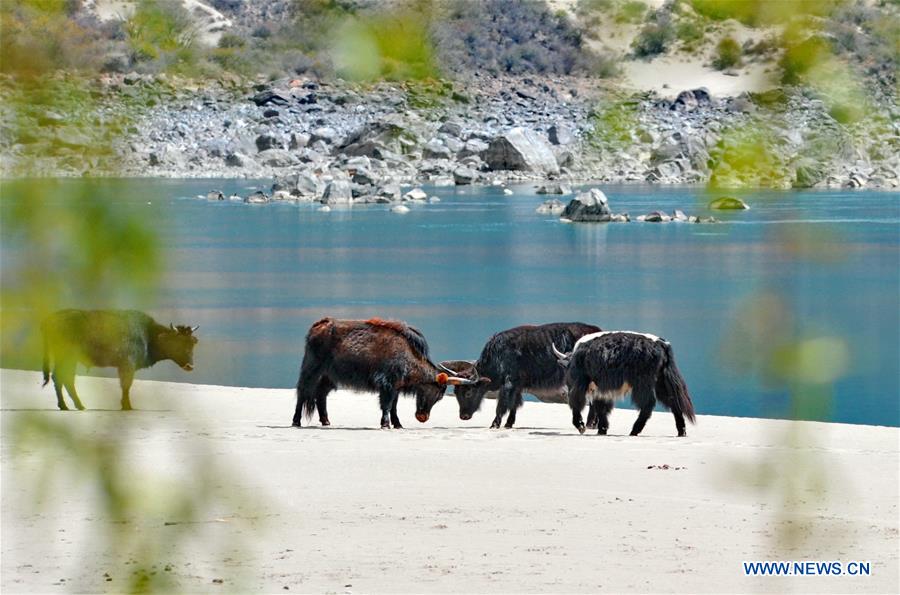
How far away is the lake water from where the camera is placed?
192 centimetres

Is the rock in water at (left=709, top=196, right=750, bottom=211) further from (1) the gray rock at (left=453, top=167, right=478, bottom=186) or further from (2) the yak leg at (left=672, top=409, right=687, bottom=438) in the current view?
(1) the gray rock at (left=453, top=167, right=478, bottom=186)

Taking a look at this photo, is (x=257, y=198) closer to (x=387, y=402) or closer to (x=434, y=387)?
(x=434, y=387)

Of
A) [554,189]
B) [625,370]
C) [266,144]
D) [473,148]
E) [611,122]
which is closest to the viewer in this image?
[611,122]

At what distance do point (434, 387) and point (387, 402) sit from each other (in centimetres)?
48

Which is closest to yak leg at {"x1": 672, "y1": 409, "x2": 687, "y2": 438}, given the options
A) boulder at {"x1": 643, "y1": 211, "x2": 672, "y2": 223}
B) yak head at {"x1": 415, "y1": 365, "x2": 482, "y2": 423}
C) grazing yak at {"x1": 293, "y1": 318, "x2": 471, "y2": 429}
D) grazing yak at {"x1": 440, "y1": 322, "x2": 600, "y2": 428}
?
grazing yak at {"x1": 440, "y1": 322, "x2": 600, "y2": 428}

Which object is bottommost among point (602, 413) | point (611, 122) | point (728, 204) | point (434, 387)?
point (602, 413)

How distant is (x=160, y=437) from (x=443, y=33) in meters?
0.66

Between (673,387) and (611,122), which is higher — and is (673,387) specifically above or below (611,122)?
below

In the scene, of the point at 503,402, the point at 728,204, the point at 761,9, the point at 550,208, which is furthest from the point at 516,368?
the point at 550,208

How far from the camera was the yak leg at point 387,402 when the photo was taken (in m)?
13.2

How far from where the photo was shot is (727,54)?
1.77 metres

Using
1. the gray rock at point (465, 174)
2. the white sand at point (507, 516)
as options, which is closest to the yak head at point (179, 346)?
the white sand at point (507, 516)

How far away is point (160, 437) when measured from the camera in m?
1.85

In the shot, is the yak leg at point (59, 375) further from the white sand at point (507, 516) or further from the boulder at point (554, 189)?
the boulder at point (554, 189)
